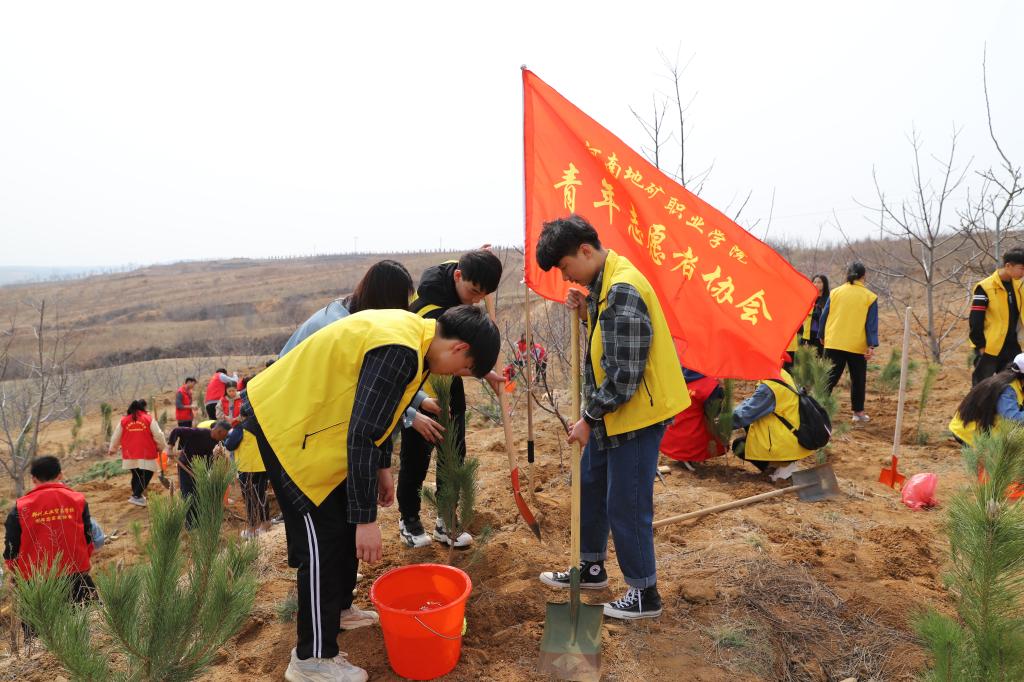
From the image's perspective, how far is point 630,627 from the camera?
277 centimetres

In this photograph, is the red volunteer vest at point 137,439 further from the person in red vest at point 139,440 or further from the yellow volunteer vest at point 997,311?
the yellow volunteer vest at point 997,311

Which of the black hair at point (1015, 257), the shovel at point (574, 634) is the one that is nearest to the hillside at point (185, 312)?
the black hair at point (1015, 257)

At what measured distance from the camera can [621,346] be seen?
8.33ft

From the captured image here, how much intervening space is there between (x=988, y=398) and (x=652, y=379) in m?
2.71

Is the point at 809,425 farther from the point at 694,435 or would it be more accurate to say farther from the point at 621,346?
the point at 621,346

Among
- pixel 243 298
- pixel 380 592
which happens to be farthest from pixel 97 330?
pixel 380 592

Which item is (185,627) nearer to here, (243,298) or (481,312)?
(481,312)

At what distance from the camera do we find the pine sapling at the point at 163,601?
1.46m

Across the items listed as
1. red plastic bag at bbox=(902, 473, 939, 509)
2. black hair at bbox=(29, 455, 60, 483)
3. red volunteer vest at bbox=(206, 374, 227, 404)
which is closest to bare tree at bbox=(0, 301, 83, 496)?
red volunteer vest at bbox=(206, 374, 227, 404)

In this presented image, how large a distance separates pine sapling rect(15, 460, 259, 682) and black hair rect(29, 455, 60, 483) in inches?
106

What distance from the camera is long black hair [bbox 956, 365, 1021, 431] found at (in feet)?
12.7

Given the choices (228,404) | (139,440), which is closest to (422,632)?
(139,440)

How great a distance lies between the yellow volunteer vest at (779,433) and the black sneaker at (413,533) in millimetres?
2660

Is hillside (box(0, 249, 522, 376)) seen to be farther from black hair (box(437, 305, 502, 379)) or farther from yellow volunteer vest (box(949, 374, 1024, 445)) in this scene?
black hair (box(437, 305, 502, 379))
